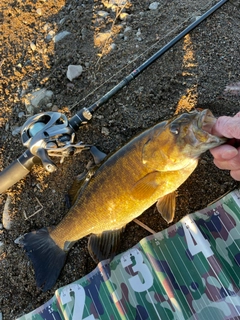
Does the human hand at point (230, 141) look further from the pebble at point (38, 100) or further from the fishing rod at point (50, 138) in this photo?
the pebble at point (38, 100)

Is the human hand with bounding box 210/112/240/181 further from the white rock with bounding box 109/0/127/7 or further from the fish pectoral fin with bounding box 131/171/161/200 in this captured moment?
the white rock with bounding box 109/0/127/7

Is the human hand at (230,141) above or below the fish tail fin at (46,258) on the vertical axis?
above

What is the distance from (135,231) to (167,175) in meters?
0.71

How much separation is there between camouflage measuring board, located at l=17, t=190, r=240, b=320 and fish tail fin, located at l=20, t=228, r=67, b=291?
0.50 feet

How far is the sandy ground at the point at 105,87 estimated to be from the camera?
296cm

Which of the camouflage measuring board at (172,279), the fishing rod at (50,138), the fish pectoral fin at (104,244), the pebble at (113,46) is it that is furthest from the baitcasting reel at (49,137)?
the pebble at (113,46)

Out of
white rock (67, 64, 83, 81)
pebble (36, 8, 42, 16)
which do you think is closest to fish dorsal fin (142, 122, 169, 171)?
white rock (67, 64, 83, 81)

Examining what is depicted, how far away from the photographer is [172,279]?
8.70 feet

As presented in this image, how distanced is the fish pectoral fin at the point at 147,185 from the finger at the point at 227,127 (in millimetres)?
558

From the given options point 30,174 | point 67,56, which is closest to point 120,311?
point 30,174

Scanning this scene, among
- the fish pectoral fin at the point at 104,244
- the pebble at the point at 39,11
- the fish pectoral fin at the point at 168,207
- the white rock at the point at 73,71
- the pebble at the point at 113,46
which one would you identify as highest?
the pebble at the point at 39,11

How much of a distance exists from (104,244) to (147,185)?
2.31ft

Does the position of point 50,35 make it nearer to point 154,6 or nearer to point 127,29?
point 127,29

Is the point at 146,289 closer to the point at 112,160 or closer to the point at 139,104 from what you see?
the point at 112,160
